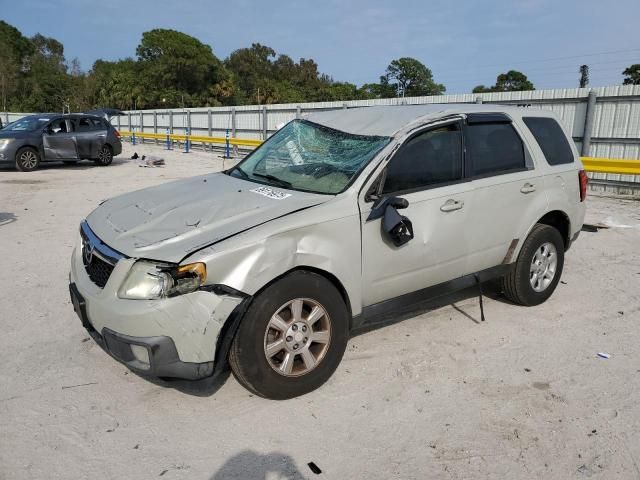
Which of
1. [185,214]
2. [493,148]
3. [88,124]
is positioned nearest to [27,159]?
[88,124]

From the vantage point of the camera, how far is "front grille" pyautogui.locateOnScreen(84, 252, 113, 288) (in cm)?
314

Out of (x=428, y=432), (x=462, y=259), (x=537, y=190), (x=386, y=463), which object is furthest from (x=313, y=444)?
(x=537, y=190)

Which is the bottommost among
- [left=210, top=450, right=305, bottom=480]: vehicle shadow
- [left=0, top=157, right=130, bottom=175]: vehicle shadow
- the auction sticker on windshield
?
[left=210, top=450, right=305, bottom=480]: vehicle shadow

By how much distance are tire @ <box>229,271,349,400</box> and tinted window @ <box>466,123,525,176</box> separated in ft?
5.70

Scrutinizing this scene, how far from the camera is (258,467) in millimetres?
2668

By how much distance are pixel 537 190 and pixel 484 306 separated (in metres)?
1.17

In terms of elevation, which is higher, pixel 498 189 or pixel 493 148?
pixel 493 148

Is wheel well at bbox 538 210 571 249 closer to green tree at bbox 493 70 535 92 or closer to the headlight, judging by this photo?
the headlight

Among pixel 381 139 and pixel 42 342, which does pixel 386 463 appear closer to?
pixel 381 139

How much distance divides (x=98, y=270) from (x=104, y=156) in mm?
14941

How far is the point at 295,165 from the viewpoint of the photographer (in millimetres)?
4020

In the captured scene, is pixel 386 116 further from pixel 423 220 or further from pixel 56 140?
pixel 56 140

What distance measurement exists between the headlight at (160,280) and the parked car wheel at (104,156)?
49.6 ft

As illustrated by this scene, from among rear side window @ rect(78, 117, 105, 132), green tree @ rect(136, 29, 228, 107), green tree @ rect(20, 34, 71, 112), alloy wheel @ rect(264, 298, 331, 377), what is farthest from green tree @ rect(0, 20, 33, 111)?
alloy wheel @ rect(264, 298, 331, 377)
